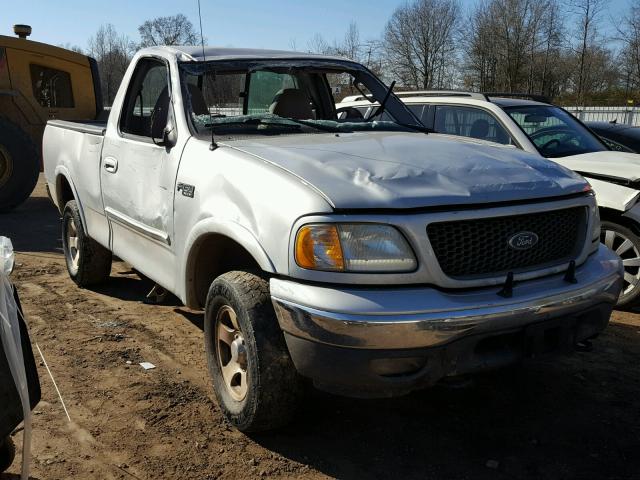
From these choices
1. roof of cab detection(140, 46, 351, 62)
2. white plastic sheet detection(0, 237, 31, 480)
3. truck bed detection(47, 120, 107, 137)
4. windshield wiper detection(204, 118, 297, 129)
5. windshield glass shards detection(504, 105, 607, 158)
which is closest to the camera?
white plastic sheet detection(0, 237, 31, 480)

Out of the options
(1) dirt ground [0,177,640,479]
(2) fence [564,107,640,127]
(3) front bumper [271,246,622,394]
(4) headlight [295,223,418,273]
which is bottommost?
(1) dirt ground [0,177,640,479]

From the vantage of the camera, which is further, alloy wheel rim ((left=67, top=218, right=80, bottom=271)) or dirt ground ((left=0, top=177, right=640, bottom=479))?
alloy wheel rim ((left=67, top=218, right=80, bottom=271))

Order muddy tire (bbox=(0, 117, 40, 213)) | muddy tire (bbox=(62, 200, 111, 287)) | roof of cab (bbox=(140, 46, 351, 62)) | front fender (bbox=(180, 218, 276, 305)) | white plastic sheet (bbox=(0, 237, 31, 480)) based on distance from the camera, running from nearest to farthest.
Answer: white plastic sheet (bbox=(0, 237, 31, 480)) → front fender (bbox=(180, 218, 276, 305)) → roof of cab (bbox=(140, 46, 351, 62)) → muddy tire (bbox=(62, 200, 111, 287)) → muddy tire (bbox=(0, 117, 40, 213))

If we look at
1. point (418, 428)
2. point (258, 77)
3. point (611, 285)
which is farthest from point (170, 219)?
point (611, 285)

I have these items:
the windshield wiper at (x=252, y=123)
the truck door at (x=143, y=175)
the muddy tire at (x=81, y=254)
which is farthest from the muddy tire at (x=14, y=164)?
the windshield wiper at (x=252, y=123)

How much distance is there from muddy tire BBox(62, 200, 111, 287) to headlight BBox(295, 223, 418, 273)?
3.39 meters

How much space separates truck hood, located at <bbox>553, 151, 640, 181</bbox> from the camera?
17.2ft

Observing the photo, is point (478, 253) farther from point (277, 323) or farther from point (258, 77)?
point (258, 77)

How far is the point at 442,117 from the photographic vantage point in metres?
6.79

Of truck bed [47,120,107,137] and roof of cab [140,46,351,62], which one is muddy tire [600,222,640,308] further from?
truck bed [47,120,107,137]

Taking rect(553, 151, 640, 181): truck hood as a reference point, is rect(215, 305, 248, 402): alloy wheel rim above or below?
below

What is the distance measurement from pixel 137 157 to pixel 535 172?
8.07ft

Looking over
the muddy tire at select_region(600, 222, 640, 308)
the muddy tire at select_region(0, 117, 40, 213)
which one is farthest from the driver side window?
the muddy tire at select_region(0, 117, 40, 213)

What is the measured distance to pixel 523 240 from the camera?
9.59ft
